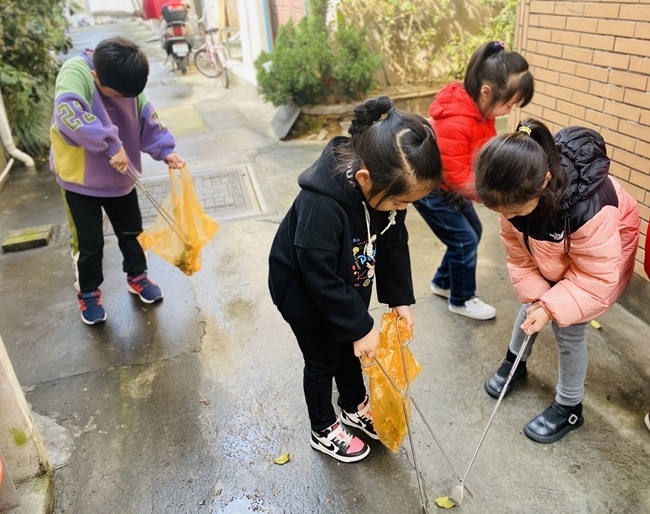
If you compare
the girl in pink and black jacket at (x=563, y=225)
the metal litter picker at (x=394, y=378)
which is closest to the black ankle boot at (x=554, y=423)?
the girl in pink and black jacket at (x=563, y=225)

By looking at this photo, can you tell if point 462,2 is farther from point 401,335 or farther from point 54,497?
point 54,497

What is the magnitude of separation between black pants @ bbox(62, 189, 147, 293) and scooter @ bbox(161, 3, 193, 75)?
9216mm

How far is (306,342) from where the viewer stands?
6.72 feet

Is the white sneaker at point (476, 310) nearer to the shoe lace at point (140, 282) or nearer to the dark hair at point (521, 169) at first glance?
the dark hair at point (521, 169)

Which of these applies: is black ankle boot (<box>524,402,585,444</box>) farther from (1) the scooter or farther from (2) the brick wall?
(1) the scooter

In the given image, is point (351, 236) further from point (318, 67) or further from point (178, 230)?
point (318, 67)

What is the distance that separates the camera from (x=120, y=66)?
2611mm

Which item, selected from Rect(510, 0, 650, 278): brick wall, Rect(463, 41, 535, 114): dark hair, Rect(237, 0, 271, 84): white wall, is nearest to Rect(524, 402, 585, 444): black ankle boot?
Rect(510, 0, 650, 278): brick wall

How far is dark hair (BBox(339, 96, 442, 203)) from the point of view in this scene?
5.31 ft

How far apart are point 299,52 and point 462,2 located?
239cm

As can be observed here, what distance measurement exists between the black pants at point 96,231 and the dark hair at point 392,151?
1.87 m

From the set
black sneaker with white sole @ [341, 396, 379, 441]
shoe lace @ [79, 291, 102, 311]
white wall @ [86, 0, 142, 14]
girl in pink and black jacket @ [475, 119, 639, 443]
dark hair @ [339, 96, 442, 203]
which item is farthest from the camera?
white wall @ [86, 0, 142, 14]

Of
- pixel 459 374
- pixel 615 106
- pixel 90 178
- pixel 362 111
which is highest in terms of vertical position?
pixel 362 111

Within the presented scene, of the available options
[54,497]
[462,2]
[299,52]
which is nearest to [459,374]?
[54,497]
